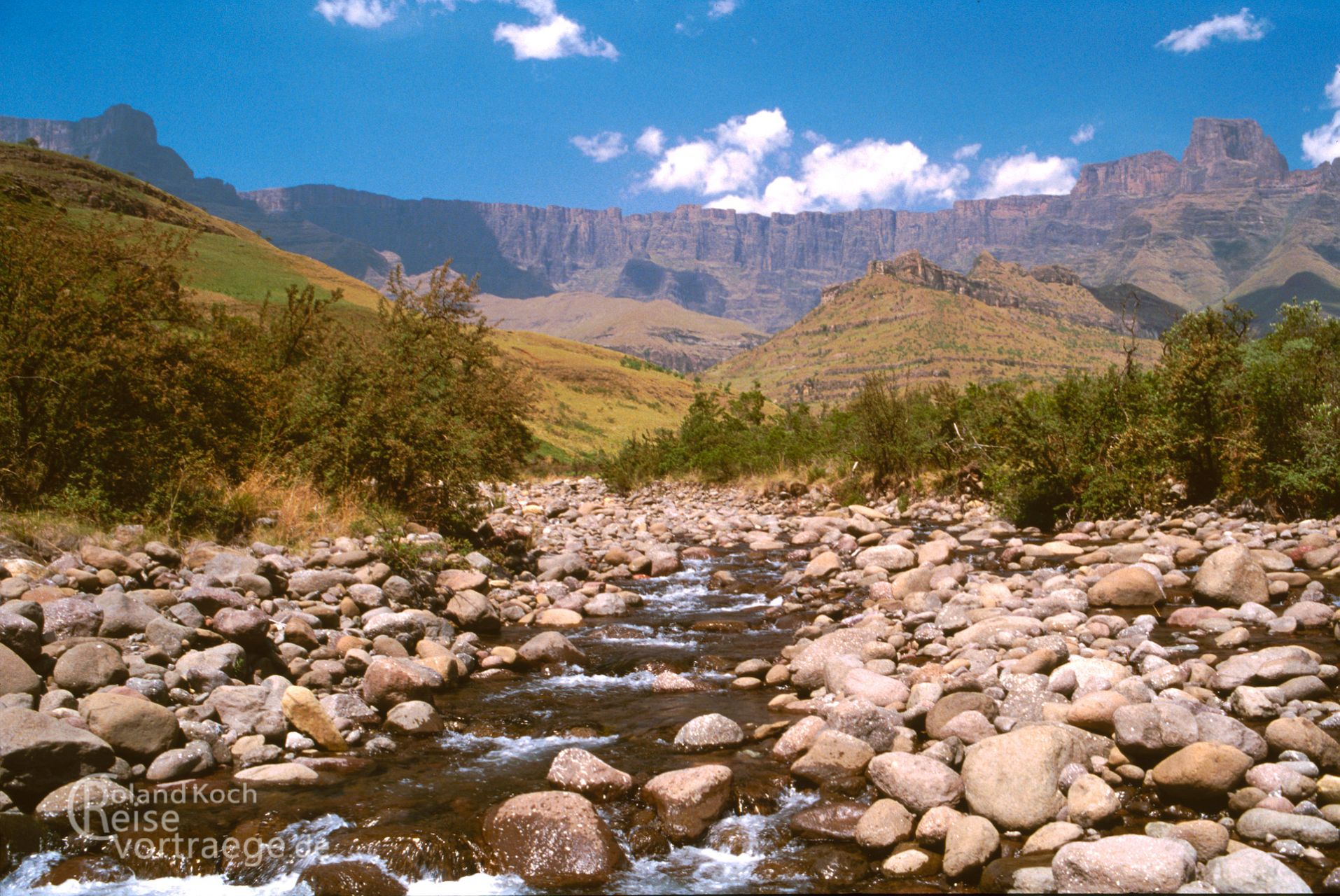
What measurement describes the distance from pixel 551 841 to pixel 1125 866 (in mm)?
3352

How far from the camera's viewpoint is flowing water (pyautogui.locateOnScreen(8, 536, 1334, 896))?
4938 mm

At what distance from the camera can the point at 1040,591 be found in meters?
10.6

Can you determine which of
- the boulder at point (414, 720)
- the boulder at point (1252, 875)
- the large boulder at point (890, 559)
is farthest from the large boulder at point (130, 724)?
the large boulder at point (890, 559)

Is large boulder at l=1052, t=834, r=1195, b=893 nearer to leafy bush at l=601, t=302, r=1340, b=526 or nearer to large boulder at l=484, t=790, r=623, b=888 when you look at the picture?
large boulder at l=484, t=790, r=623, b=888

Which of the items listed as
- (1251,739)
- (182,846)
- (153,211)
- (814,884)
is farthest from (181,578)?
(153,211)

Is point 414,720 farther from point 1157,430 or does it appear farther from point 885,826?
point 1157,430

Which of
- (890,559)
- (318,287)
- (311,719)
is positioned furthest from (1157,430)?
(318,287)

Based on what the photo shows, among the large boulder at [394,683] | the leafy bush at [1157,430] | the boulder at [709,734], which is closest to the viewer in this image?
the boulder at [709,734]

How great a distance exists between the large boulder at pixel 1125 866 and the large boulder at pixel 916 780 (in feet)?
3.16

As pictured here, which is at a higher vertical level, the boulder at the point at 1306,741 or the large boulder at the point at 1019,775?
A: the boulder at the point at 1306,741

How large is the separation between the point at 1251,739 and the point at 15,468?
40.3 feet

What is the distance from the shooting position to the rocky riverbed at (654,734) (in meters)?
4.98

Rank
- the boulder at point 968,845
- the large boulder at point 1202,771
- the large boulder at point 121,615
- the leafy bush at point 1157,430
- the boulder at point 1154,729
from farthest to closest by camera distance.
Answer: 1. the leafy bush at point 1157,430
2. the large boulder at point 121,615
3. the boulder at point 1154,729
4. the large boulder at point 1202,771
5. the boulder at point 968,845

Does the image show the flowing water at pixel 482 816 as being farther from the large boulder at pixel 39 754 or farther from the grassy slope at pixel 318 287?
the grassy slope at pixel 318 287
